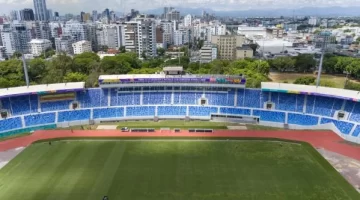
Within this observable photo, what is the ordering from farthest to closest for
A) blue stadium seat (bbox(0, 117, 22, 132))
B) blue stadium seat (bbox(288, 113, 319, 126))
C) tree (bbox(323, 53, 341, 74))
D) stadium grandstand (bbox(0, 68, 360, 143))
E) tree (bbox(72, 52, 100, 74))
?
tree (bbox(323, 53, 341, 74)) < tree (bbox(72, 52, 100, 74)) < blue stadium seat (bbox(288, 113, 319, 126)) < stadium grandstand (bbox(0, 68, 360, 143)) < blue stadium seat (bbox(0, 117, 22, 132))

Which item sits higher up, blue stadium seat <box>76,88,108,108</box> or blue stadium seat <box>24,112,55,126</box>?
blue stadium seat <box>76,88,108,108</box>

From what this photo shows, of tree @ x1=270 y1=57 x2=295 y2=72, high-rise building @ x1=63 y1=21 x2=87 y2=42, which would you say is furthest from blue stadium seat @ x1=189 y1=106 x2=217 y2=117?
high-rise building @ x1=63 y1=21 x2=87 y2=42

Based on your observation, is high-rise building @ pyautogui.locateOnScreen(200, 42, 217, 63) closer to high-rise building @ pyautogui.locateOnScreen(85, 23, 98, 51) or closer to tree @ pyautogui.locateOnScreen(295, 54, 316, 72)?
tree @ pyautogui.locateOnScreen(295, 54, 316, 72)

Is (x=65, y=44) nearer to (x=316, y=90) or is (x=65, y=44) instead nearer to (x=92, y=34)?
(x=92, y=34)

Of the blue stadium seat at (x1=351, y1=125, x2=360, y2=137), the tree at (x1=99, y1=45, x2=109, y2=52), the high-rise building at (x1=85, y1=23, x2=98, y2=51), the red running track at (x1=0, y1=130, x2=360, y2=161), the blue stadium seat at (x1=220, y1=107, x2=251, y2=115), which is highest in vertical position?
the high-rise building at (x1=85, y1=23, x2=98, y2=51)

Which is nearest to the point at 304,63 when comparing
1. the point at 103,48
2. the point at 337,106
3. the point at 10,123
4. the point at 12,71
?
the point at 337,106

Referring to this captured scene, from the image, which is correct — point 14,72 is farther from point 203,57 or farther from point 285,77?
point 285,77

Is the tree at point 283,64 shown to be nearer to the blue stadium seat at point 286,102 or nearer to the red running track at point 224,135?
the blue stadium seat at point 286,102
